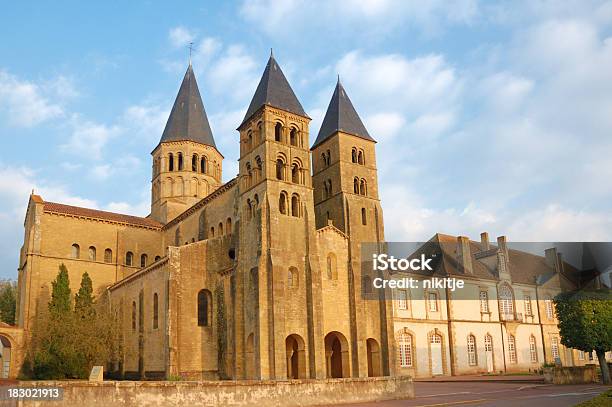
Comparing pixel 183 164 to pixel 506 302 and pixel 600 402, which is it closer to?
pixel 506 302

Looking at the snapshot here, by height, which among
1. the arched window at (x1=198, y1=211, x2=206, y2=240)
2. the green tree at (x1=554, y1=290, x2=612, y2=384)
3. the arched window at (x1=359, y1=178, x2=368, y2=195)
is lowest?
the green tree at (x1=554, y1=290, x2=612, y2=384)

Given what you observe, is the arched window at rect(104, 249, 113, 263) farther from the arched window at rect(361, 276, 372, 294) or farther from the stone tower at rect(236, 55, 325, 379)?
the arched window at rect(361, 276, 372, 294)

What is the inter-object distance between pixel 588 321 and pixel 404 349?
48.0ft

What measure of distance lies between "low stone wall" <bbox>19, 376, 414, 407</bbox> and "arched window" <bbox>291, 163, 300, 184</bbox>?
18.9m

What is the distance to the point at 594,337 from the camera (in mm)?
31188

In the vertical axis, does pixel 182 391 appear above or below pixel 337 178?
below

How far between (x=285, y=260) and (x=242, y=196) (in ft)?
19.6

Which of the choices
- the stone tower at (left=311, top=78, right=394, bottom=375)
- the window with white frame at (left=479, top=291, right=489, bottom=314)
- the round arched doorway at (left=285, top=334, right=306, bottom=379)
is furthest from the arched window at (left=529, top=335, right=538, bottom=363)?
the round arched doorway at (left=285, top=334, right=306, bottom=379)

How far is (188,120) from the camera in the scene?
58562 millimetres

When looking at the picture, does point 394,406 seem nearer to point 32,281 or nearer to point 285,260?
point 285,260

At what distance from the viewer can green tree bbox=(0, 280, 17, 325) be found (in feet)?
205

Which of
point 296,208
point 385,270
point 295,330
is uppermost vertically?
point 296,208

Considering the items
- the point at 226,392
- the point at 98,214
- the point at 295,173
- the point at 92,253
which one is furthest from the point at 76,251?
the point at 226,392

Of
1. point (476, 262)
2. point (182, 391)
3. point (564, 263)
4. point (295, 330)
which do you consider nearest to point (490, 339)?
point (476, 262)
